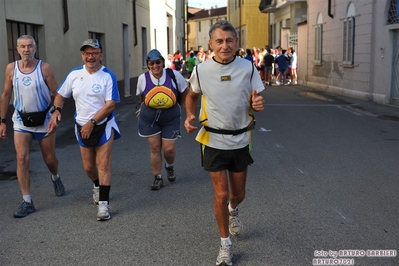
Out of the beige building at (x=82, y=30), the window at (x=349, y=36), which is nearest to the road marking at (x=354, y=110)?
the window at (x=349, y=36)

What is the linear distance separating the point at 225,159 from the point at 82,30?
1157cm

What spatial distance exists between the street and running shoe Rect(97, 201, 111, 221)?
8 centimetres

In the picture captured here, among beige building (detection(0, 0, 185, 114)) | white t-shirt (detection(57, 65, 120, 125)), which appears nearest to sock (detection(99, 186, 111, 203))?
white t-shirt (detection(57, 65, 120, 125))

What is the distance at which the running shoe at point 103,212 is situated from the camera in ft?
17.2

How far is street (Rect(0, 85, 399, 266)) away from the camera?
4.34m

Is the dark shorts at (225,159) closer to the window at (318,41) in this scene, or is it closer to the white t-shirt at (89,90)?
the white t-shirt at (89,90)

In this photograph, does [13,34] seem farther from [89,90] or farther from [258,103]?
[258,103]

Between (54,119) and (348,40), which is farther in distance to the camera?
(348,40)

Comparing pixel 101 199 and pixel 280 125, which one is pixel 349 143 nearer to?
pixel 280 125

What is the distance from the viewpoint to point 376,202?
18.8 feet

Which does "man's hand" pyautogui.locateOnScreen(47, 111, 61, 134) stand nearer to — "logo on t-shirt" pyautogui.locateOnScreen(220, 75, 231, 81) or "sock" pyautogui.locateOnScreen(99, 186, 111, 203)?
"sock" pyautogui.locateOnScreen(99, 186, 111, 203)

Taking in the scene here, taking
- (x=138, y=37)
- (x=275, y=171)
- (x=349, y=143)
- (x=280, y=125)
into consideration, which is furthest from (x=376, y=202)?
(x=138, y=37)

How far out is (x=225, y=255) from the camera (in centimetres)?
409

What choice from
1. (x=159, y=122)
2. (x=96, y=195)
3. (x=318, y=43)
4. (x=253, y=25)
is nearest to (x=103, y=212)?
(x=96, y=195)
